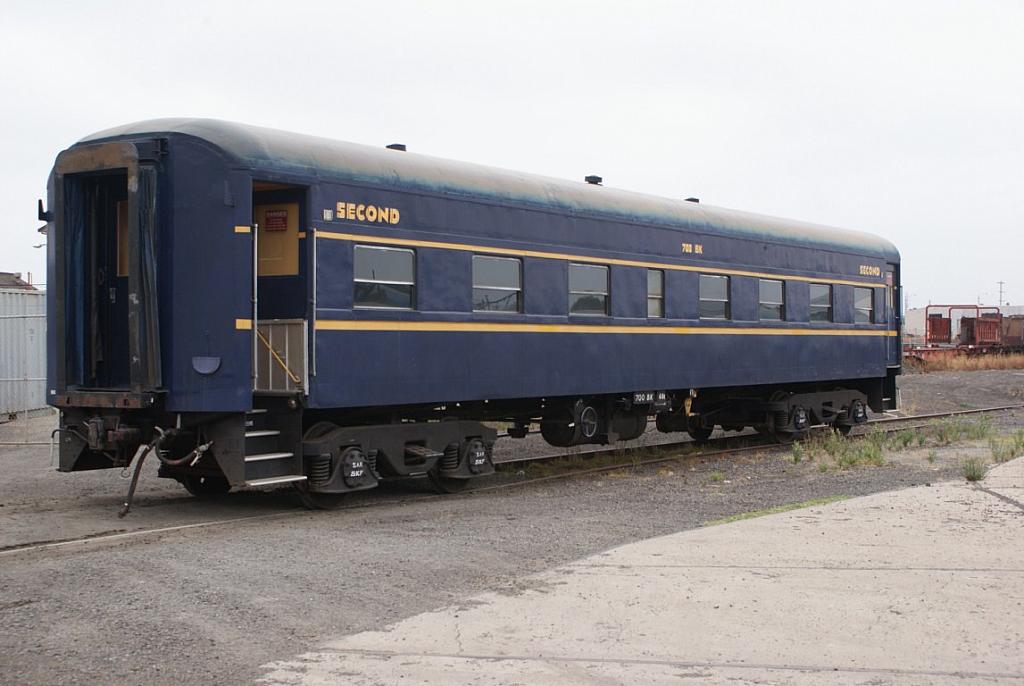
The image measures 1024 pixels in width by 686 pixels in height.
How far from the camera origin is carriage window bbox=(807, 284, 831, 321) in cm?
1966

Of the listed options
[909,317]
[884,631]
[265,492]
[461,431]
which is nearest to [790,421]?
[461,431]

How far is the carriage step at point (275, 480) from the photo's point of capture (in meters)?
10.6

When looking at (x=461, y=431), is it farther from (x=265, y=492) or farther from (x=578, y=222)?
(x=578, y=222)

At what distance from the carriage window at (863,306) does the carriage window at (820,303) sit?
3.55 ft

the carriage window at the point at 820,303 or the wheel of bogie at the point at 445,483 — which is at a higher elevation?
the carriage window at the point at 820,303

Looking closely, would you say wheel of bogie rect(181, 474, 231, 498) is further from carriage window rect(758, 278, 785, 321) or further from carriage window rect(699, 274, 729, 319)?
carriage window rect(758, 278, 785, 321)

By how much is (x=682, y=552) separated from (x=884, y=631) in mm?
2341

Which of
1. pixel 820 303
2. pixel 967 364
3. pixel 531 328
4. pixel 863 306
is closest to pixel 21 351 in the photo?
pixel 531 328

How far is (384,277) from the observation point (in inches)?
465

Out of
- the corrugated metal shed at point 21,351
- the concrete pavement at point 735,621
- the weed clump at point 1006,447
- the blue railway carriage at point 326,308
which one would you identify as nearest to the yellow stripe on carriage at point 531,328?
the blue railway carriage at point 326,308

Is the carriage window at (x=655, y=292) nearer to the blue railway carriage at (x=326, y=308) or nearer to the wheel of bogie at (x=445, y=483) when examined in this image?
the blue railway carriage at (x=326, y=308)

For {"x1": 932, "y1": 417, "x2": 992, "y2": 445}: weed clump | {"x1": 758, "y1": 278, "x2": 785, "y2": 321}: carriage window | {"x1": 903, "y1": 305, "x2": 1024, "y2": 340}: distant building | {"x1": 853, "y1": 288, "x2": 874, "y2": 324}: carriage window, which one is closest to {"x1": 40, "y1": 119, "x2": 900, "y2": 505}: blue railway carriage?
{"x1": 758, "y1": 278, "x2": 785, "y2": 321}: carriage window

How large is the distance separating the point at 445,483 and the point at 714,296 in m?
6.11

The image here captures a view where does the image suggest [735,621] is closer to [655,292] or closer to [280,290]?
[280,290]
